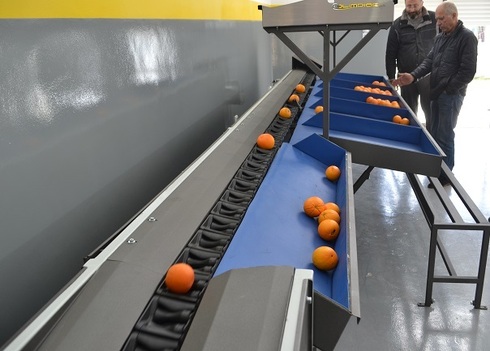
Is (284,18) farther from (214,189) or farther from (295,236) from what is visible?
(295,236)

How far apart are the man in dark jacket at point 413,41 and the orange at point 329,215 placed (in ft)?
13.6

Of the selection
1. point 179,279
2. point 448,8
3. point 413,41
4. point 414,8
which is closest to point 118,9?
point 179,279

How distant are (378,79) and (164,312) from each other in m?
4.31

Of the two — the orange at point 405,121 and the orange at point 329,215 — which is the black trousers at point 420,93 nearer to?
the orange at point 405,121

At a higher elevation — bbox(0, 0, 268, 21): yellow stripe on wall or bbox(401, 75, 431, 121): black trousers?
bbox(0, 0, 268, 21): yellow stripe on wall

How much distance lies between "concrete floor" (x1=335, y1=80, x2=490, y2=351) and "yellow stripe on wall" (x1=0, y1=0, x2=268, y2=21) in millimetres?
1784

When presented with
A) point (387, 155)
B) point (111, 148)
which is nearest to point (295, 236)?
point (111, 148)

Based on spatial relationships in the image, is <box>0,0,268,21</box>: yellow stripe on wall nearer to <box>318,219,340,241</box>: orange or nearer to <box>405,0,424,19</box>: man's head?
<box>318,219,340,241</box>: orange

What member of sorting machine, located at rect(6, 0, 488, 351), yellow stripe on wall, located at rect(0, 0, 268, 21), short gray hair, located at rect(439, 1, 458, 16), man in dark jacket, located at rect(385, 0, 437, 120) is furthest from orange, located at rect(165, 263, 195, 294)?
man in dark jacket, located at rect(385, 0, 437, 120)

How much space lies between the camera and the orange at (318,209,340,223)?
1769 mm

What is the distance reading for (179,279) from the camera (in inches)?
49.0

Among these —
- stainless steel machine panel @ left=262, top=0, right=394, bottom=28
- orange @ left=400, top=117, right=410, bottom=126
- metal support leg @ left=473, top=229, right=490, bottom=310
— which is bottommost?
metal support leg @ left=473, top=229, right=490, bottom=310

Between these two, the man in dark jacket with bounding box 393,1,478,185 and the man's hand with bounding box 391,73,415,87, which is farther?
the man's hand with bounding box 391,73,415,87

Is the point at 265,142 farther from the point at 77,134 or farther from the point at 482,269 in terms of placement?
the point at 482,269
